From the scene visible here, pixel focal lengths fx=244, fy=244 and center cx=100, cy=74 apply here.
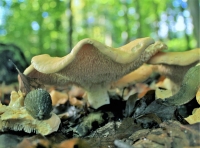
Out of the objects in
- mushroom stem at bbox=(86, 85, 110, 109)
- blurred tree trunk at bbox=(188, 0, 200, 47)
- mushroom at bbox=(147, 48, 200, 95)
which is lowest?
mushroom stem at bbox=(86, 85, 110, 109)

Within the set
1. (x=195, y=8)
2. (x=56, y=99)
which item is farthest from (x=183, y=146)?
(x=195, y=8)

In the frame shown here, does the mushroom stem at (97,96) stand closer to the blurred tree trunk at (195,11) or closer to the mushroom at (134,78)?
the mushroom at (134,78)

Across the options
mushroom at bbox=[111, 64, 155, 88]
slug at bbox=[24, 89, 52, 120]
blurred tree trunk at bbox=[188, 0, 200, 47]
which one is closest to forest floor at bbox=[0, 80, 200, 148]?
slug at bbox=[24, 89, 52, 120]

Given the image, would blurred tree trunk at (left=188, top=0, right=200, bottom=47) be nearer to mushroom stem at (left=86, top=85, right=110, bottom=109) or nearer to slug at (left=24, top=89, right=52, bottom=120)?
mushroom stem at (left=86, top=85, right=110, bottom=109)

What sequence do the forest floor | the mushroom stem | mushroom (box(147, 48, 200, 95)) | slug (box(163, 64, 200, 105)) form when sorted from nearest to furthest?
1. the forest floor
2. slug (box(163, 64, 200, 105))
3. mushroom (box(147, 48, 200, 95))
4. the mushroom stem

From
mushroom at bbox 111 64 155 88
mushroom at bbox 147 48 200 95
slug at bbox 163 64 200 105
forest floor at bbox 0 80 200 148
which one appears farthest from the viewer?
mushroom at bbox 111 64 155 88

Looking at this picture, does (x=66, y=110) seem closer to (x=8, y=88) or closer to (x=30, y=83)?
(x=30, y=83)
